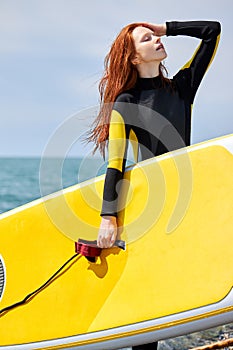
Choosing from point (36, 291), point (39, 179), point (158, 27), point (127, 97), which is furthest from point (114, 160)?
point (36, 291)

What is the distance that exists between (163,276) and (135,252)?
0.12m

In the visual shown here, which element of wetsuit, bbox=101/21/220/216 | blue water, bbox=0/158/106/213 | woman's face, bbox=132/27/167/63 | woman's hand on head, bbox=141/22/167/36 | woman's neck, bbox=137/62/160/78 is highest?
woman's hand on head, bbox=141/22/167/36

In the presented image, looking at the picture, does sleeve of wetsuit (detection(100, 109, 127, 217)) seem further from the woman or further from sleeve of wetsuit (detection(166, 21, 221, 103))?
sleeve of wetsuit (detection(166, 21, 221, 103))

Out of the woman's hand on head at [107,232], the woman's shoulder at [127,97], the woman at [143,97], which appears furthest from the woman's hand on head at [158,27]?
the woman's hand on head at [107,232]

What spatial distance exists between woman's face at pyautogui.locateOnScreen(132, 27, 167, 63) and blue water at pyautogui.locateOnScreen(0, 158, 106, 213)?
365mm

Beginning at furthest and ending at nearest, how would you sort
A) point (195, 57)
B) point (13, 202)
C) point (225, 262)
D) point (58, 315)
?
point (13, 202), point (58, 315), point (195, 57), point (225, 262)

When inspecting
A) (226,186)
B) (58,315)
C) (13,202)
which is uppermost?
(226,186)

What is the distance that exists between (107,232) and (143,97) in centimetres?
43

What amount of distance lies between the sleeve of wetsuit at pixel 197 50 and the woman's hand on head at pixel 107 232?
0.46 metres

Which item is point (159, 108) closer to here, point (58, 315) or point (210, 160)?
point (210, 160)

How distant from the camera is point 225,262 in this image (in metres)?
1.68

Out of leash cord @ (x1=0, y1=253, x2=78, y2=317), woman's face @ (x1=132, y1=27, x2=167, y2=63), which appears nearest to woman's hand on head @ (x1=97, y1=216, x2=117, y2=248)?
leash cord @ (x1=0, y1=253, x2=78, y2=317)

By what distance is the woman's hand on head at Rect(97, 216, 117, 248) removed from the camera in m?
1.78

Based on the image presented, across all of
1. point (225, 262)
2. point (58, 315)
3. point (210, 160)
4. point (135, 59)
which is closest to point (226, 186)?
point (210, 160)
